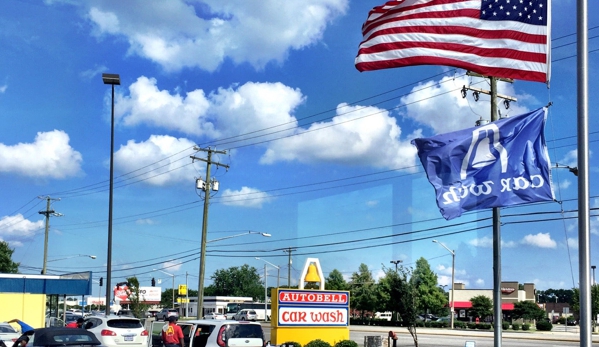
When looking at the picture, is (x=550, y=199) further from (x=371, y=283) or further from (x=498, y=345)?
(x=371, y=283)

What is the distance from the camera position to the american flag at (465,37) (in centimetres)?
1100

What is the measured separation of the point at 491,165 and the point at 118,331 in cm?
1669

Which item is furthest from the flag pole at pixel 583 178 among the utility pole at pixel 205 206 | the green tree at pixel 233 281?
the green tree at pixel 233 281

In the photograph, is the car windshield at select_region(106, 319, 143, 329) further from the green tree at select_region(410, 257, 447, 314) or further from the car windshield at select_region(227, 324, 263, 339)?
the green tree at select_region(410, 257, 447, 314)

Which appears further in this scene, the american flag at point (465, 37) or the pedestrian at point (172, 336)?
the pedestrian at point (172, 336)

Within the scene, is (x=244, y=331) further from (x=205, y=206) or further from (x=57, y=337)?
(x=205, y=206)

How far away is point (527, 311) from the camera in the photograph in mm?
88062

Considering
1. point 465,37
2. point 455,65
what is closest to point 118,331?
point 455,65

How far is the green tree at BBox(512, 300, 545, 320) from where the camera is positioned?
3477 inches

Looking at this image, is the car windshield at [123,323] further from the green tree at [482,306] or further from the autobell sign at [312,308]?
the green tree at [482,306]

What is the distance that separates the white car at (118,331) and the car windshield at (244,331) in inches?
255

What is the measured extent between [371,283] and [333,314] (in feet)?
217

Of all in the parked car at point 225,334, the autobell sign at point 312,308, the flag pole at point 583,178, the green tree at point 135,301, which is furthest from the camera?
the green tree at point 135,301

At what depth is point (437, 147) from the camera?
39.1 ft
